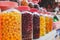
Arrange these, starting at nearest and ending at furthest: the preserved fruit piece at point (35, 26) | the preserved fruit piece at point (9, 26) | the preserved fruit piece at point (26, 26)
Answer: the preserved fruit piece at point (9, 26), the preserved fruit piece at point (26, 26), the preserved fruit piece at point (35, 26)

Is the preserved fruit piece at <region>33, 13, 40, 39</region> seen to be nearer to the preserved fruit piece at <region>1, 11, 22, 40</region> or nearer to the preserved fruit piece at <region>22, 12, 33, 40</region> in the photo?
the preserved fruit piece at <region>22, 12, 33, 40</region>

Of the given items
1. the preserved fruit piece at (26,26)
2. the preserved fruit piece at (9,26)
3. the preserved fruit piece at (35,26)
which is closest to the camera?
the preserved fruit piece at (9,26)

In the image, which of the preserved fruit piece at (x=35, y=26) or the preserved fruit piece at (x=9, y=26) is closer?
the preserved fruit piece at (x=9, y=26)

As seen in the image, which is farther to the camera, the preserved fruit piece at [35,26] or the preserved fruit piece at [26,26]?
the preserved fruit piece at [35,26]

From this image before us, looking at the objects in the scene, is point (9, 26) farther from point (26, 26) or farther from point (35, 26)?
point (35, 26)

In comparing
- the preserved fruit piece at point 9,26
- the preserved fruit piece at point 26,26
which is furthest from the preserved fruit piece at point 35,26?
the preserved fruit piece at point 9,26

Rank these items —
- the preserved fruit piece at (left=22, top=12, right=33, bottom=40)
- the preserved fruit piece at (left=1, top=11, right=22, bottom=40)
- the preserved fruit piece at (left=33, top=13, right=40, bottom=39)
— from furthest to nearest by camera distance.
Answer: the preserved fruit piece at (left=33, top=13, right=40, bottom=39) < the preserved fruit piece at (left=22, top=12, right=33, bottom=40) < the preserved fruit piece at (left=1, top=11, right=22, bottom=40)

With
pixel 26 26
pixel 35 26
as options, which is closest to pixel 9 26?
pixel 26 26

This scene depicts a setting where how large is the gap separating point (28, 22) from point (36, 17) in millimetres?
188

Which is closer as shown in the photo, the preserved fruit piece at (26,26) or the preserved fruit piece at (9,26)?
the preserved fruit piece at (9,26)

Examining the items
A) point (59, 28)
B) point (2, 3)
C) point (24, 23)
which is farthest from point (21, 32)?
point (59, 28)

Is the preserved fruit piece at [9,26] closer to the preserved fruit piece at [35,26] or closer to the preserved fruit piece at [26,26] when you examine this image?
the preserved fruit piece at [26,26]

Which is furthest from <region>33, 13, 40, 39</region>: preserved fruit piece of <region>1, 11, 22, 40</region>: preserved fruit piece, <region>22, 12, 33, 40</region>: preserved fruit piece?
<region>1, 11, 22, 40</region>: preserved fruit piece

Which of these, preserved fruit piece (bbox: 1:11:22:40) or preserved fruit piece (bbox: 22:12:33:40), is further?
preserved fruit piece (bbox: 22:12:33:40)
